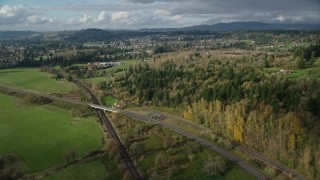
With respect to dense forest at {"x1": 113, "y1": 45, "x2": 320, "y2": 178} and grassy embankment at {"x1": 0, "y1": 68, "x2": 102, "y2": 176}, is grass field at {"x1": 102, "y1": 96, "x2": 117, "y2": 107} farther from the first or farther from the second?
grassy embankment at {"x1": 0, "y1": 68, "x2": 102, "y2": 176}

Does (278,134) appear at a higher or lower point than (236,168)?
higher

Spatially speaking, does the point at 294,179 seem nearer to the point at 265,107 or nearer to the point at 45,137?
the point at 265,107

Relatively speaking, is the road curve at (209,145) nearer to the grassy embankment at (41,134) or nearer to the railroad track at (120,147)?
the railroad track at (120,147)

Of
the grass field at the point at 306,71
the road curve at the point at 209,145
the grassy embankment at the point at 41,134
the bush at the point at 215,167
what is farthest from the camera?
Result: the grass field at the point at 306,71

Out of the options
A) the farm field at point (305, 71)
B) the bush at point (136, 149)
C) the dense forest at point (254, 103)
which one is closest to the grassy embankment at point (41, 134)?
the bush at point (136, 149)

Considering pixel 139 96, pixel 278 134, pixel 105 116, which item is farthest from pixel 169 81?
pixel 278 134

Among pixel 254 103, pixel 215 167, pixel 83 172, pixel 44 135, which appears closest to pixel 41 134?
pixel 44 135
